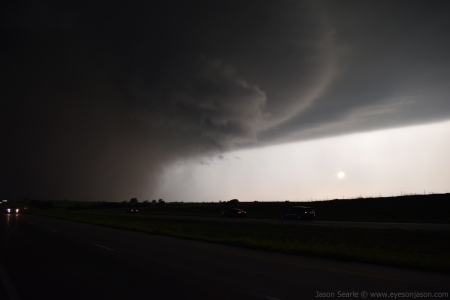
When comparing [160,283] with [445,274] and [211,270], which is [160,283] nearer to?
[211,270]

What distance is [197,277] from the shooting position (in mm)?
11109

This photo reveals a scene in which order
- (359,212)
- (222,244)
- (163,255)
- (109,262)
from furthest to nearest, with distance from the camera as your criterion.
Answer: (359,212), (222,244), (163,255), (109,262)

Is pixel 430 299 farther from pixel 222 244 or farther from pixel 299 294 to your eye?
pixel 222 244

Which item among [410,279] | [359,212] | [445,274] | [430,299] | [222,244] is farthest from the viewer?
[359,212]

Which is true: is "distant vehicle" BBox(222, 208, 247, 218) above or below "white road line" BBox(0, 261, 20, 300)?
above

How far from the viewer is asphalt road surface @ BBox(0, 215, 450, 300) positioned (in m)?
Result: 9.20

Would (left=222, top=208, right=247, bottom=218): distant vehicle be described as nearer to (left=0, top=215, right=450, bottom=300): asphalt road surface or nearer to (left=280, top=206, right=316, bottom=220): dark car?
(left=280, top=206, right=316, bottom=220): dark car

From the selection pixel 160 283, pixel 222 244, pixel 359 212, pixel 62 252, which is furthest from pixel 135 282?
pixel 359 212

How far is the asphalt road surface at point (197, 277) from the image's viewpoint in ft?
30.2

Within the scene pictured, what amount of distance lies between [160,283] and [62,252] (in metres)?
8.95

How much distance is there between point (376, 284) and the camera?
32.9 ft

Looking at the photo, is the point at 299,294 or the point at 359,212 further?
the point at 359,212

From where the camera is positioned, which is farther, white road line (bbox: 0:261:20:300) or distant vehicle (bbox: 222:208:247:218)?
distant vehicle (bbox: 222:208:247:218)

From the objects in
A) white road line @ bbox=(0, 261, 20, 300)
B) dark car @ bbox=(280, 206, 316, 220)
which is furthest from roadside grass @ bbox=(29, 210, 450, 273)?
white road line @ bbox=(0, 261, 20, 300)
